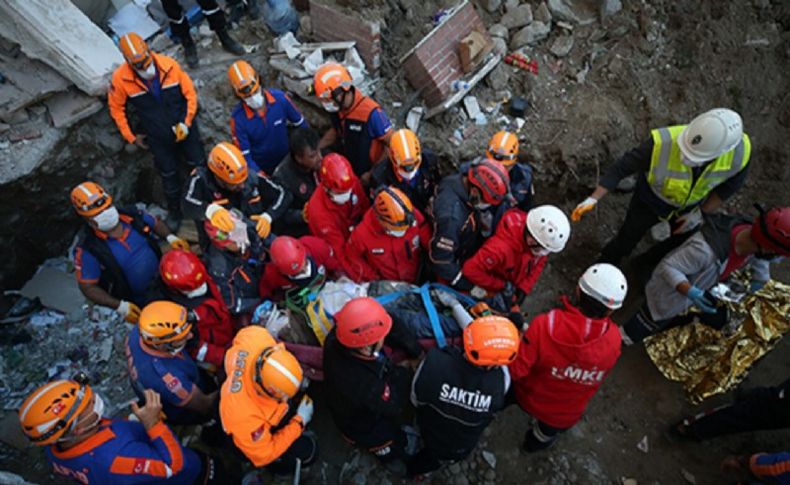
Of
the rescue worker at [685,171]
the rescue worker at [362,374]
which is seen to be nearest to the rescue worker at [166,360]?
the rescue worker at [362,374]

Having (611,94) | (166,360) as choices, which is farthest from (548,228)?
(611,94)

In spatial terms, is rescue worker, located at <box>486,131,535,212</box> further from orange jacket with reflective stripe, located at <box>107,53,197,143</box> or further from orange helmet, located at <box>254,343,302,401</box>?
orange jacket with reflective stripe, located at <box>107,53,197,143</box>

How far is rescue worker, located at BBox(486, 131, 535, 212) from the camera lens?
14.7ft

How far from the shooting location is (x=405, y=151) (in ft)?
14.3

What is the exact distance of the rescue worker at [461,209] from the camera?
13.0ft

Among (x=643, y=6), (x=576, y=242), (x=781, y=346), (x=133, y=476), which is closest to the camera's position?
(x=133, y=476)

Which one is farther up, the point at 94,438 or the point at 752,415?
the point at 94,438

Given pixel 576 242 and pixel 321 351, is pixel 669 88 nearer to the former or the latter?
pixel 576 242

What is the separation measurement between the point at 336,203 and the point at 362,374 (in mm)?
1937

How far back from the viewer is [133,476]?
9.96 ft

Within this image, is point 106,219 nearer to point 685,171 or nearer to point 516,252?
point 516,252

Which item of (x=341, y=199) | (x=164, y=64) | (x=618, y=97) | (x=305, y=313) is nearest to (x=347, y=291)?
(x=305, y=313)

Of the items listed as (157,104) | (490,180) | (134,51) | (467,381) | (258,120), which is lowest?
(467,381)

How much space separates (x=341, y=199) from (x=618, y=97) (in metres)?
4.08
